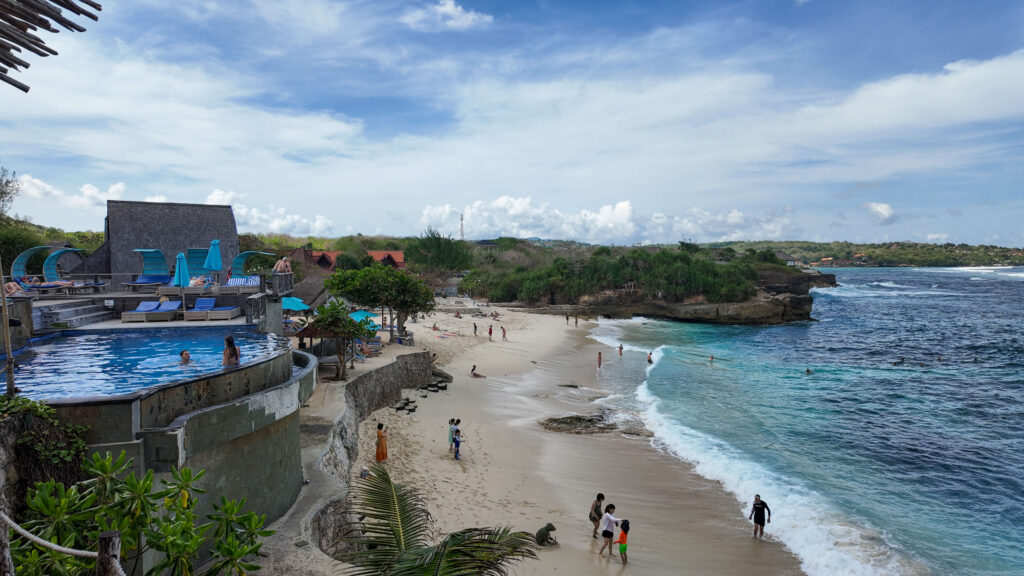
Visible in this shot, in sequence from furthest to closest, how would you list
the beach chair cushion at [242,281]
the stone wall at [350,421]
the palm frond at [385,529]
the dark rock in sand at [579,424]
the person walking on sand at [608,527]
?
1. the dark rock in sand at [579,424]
2. the beach chair cushion at [242,281]
3. the person walking on sand at [608,527]
4. the stone wall at [350,421]
5. the palm frond at [385,529]

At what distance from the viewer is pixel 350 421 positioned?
14.2 meters

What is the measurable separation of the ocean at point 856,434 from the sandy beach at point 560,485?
1104 mm

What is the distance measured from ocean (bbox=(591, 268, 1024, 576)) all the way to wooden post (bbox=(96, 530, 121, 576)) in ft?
39.0

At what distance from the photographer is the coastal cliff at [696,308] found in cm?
5544

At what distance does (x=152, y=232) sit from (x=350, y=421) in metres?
14.4

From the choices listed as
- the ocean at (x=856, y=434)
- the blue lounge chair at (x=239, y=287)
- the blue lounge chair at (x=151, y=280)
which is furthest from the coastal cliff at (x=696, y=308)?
the blue lounge chair at (x=151, y=280)

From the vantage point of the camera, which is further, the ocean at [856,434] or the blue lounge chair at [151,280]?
the blue lounge chair at [151,280]

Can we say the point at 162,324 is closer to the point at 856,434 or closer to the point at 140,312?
the point at 140,312

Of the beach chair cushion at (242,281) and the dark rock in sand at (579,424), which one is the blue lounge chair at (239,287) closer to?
the beach chair cushion at (242,281)

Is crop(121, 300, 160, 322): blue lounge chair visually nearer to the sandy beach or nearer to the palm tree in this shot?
the sandy beach

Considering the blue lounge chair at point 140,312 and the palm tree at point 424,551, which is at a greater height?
the blue lounge chair at point 140,312

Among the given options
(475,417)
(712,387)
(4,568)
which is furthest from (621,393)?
(4,568)

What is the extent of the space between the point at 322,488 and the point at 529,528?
178 inches

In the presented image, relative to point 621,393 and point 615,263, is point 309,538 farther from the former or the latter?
point 615,263
